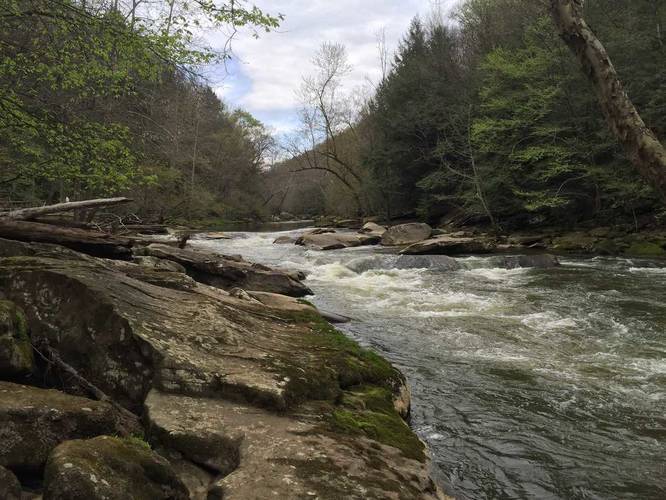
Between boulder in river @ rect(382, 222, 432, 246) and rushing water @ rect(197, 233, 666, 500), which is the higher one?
boulder in river @ rect(382, 222, 432, 246)

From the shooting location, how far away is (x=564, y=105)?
21.2 m

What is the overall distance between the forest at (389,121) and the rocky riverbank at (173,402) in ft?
8.06

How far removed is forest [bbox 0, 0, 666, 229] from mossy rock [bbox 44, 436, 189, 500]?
385 cm

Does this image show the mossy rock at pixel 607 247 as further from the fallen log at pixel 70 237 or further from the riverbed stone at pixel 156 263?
the fallen log at pixel 70 237

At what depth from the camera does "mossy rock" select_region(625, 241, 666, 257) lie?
54.3 ft

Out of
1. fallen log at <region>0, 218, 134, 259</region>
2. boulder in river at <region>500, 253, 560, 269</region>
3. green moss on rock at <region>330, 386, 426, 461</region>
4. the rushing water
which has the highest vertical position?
fallen log at <region>0, 218, 134, 259</region>

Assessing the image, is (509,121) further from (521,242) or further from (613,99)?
(613,99)

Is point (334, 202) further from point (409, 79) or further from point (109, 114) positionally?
point (109, 114)

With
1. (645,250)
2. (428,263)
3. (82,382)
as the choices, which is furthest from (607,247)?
(82,382)

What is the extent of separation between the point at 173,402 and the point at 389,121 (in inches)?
1211

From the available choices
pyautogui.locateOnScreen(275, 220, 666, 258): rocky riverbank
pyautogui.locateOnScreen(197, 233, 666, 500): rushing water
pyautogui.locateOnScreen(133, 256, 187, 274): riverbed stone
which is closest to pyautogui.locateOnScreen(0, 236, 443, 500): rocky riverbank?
pyautogui.locateOnScreen(197, 233, 666, 500): rushing water

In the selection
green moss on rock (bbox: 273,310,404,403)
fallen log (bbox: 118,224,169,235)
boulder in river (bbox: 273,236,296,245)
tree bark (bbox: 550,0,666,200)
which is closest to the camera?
tree bark (bbox: 550,0,666,200)

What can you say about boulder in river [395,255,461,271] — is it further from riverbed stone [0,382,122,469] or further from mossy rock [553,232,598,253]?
riverbed stone [0,382,122,469]

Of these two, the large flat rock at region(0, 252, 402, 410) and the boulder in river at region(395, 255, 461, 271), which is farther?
the boulder in river at region(395, 255, 461, 271)
